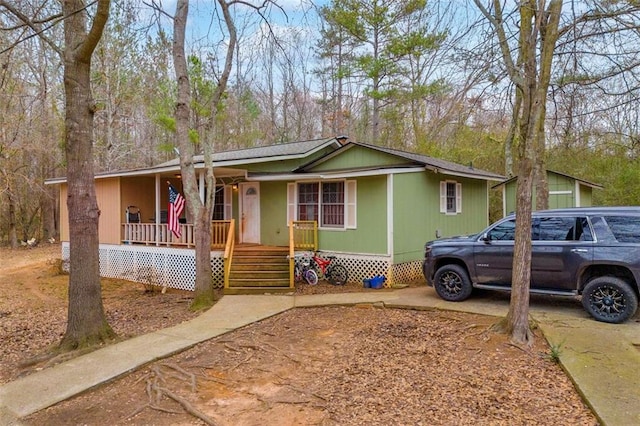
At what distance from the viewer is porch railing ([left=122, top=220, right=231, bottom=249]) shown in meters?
11.9

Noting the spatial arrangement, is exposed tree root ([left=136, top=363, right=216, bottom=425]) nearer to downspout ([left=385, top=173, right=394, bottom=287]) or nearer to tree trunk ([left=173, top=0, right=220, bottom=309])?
tree trunk ([left=173, top=0, right=220, bottom=309])

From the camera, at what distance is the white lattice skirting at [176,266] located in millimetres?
10703

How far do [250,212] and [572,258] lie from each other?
9.34 metres

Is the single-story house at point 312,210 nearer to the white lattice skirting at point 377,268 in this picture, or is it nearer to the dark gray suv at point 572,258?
the white lattice skirting at point 377,268

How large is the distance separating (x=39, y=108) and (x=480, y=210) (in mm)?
21829

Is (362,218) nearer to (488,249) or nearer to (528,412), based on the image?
(488,249)

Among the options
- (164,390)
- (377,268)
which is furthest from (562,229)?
(164,390)

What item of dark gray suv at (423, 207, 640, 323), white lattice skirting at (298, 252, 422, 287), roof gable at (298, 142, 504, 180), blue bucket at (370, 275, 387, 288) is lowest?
blue bucket at (370, 275, 387, 288)

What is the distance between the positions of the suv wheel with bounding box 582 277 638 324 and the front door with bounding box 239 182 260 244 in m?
9.20

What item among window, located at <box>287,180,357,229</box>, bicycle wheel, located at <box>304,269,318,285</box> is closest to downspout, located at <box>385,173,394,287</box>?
window, located at <box>287,180,357,229</box>

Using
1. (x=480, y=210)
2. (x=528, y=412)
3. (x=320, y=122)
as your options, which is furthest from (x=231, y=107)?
(x=528, y=412)

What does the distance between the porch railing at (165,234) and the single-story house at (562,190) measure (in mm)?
10504

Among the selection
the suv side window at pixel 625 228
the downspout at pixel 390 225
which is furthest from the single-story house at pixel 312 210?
the suv side window at pixel 625 228

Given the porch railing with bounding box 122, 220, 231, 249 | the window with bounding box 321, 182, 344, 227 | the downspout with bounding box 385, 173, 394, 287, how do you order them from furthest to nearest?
the porch railing with bounding box 122, 220, 231, 249, the window with bounding box 321, 182, 344, 227, the downspout with bounding box 385, 173, 394, 287
